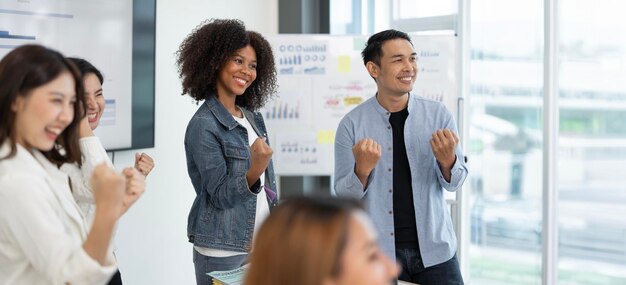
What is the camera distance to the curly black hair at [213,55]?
2.49m

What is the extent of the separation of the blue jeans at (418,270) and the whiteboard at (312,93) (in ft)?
5.88

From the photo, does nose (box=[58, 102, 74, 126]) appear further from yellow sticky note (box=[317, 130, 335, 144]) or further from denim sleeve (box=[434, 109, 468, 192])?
yellow sticky note (box=[317, 130, 335, 144])

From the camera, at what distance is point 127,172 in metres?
1.52

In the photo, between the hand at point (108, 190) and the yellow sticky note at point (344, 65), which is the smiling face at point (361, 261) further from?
the yellow sticky note at point (344, 65)

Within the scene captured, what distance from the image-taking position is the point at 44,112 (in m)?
1.40

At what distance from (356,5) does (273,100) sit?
111 centimetres

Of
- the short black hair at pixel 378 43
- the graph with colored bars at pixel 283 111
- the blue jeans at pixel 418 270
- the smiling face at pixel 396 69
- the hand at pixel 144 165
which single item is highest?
the short black hair at pixel 378 43

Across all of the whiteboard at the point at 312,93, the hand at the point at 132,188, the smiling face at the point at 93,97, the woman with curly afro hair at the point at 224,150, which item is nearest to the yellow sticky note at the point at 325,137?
the whiteboard at the point at 312,93

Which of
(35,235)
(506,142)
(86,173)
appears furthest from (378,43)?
(506,142)

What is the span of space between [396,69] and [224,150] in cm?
76

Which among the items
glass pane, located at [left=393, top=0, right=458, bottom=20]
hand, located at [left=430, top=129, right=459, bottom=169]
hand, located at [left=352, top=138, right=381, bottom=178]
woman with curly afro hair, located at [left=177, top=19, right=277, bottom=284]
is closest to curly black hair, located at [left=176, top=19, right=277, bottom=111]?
woman with curly afro hair, located at [left=177, top=19, right=277, bottom=284]

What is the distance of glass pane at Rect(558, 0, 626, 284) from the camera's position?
12.3ft

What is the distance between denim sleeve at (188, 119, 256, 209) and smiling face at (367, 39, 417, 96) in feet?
2.28

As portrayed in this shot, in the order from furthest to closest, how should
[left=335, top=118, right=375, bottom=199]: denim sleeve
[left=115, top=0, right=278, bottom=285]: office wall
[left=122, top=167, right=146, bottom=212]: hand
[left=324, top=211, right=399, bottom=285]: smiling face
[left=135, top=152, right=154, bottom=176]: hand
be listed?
[left=115, top=0, right=278, bottom=285]: office wall < [left=335, top=118, right=375, bottom=199]: denim sleeve < [left=135, top=152, right=154, bottom=176]: hand < [left=122, top=167, right=146, bottom=212]: hand < [left=324, top=211, right=399, bottom=285]: smiling face
